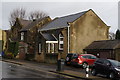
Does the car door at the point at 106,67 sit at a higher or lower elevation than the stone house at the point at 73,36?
lower

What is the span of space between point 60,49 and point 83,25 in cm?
547

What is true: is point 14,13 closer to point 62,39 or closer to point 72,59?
point 62,39

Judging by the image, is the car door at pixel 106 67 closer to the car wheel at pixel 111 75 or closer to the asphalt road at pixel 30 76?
the car wheel at pixel 111 75

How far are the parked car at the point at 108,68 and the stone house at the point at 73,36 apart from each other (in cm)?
1569

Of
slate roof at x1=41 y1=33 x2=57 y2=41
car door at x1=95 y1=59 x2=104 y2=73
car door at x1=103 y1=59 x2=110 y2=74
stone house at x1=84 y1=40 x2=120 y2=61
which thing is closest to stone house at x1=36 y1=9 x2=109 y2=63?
slate roof at x1=41 y1=33 x2=57 y2=41

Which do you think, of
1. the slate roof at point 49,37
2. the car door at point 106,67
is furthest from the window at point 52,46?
the car door at point 106,67

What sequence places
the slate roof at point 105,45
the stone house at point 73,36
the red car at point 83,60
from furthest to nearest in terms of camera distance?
the stone house at point 73,36, the slate roof at point 105,45, the red car at point 83,60

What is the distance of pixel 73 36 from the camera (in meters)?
37.3

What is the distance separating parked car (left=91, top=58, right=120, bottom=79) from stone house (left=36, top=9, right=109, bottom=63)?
1569 cm

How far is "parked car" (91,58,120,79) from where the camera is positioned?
57.6 ft

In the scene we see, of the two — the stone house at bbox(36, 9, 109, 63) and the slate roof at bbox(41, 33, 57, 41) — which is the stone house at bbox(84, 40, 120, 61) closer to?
the stone house at bbox(36, 9, 109, 63)

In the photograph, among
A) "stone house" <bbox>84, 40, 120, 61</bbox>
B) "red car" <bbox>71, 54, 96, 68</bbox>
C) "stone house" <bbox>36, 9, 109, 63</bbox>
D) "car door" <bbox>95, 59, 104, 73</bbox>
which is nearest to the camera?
"car door" <bbox>95, 59, 104, 73</bbox>

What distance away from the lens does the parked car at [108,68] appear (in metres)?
17.6

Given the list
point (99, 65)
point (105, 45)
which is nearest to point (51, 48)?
point (105, 45)
